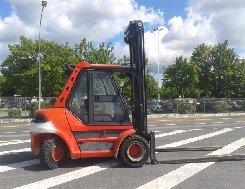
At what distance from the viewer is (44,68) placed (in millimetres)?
62719

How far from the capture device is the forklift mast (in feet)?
34.1

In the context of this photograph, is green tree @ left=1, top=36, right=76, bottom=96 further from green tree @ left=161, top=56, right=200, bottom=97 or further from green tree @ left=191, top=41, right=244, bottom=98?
green tree @ left=191, top=41, right=244, bottom=98

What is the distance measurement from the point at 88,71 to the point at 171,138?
6931 millimetres

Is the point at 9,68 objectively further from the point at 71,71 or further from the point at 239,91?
the point at 71,71

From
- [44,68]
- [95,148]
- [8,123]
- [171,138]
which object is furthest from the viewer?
[44,68]

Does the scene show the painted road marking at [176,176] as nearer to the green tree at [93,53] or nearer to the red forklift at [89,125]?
the red forklift at [89,125]

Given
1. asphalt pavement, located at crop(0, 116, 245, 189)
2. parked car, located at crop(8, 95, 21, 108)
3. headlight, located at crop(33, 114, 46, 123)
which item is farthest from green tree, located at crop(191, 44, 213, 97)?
headlight, located at crop(33, 114, 46, 123)

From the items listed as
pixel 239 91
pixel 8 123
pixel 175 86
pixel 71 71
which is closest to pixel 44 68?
pixel 175 86

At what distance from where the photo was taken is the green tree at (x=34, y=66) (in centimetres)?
6184

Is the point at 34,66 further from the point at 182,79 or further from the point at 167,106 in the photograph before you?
the point at 167,106

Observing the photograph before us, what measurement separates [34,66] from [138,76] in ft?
186

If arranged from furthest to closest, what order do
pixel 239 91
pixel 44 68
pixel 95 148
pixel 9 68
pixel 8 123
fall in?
pixel 9 68 → pixel 44 68 → pixel 239 91 → pixel 8 123 → pixel 95 148

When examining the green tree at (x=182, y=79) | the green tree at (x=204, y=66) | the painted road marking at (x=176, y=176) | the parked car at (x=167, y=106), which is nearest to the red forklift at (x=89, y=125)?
the painted road marking at (x=176, y=176)

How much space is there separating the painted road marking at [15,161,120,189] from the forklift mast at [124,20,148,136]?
1076 millimetres
